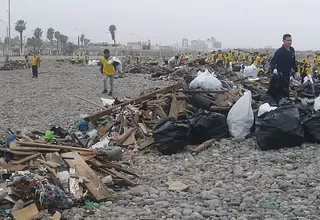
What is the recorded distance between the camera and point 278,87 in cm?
944

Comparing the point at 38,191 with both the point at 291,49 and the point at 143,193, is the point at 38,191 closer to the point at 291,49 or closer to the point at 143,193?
the point at 143,193

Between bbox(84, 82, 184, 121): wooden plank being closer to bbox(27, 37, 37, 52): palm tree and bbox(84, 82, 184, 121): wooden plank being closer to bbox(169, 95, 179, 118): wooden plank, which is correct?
bbox(169, 95, 179, 118): wooden plank

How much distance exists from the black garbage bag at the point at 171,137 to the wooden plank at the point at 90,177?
169cm

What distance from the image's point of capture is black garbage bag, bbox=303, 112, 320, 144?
700 centimetres

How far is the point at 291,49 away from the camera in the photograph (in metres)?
9.59

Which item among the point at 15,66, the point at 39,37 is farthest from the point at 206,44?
the point at 15,66

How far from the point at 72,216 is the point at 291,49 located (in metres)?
6.68

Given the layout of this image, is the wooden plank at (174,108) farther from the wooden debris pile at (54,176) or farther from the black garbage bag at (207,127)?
the wooden debris pile at (54,176)

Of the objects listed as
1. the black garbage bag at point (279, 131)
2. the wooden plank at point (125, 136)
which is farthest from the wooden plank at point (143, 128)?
the black garbage bag at point (279, 131)

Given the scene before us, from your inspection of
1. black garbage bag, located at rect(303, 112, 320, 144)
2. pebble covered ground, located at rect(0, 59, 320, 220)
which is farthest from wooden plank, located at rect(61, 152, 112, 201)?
black garbage bag, located at rect(303, 112, 320, 144)

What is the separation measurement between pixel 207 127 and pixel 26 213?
3892 mm

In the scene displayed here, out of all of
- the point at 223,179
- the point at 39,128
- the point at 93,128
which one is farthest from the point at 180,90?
the point at 223,179

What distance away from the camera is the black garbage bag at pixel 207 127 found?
7.59 meters

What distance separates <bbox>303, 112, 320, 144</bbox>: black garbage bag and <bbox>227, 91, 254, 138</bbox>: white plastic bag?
1.02 metres
